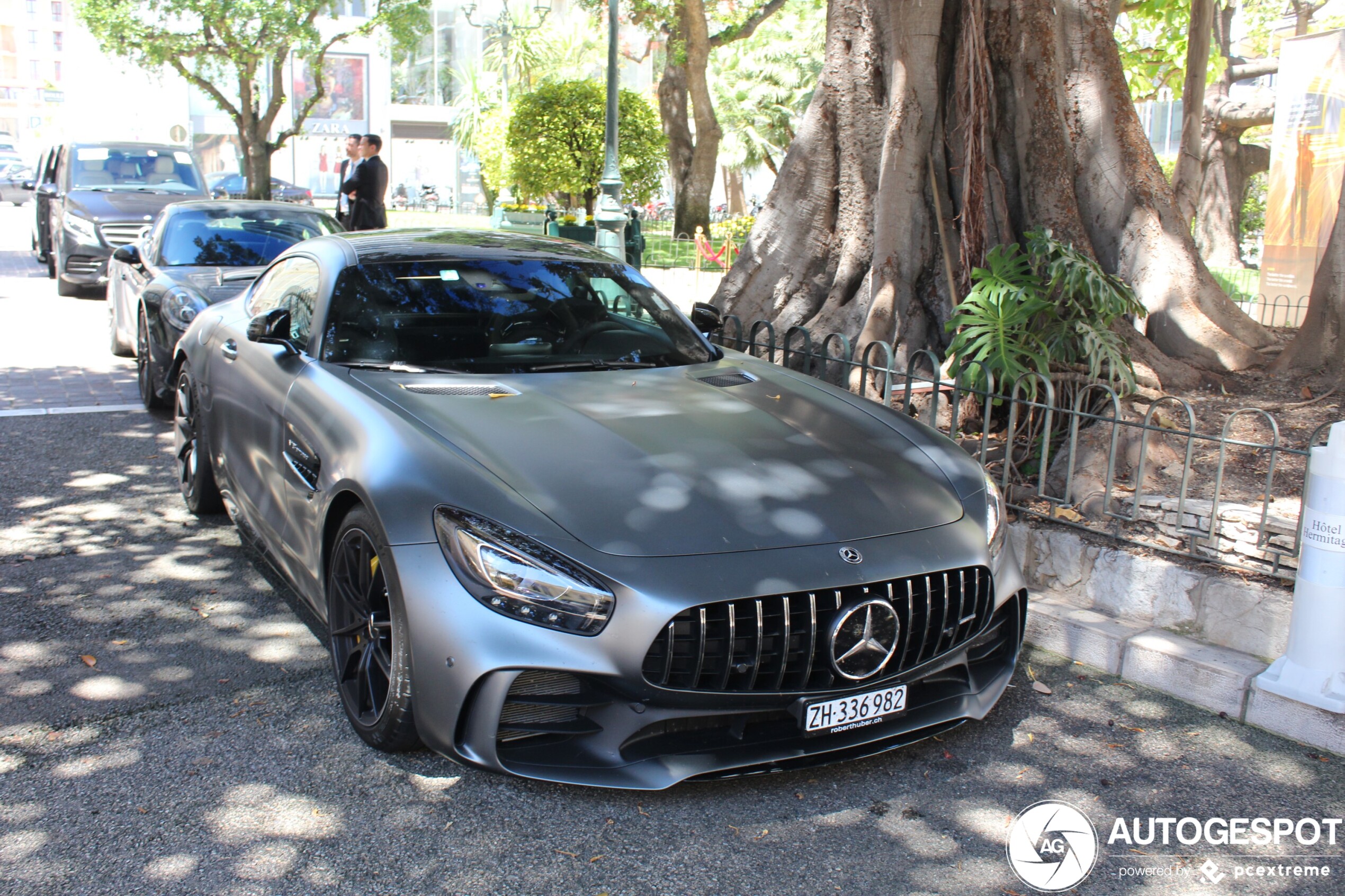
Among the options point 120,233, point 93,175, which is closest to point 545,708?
point 120,233

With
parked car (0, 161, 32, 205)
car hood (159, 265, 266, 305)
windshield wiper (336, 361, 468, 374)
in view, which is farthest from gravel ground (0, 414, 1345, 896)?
parked car (0, 161, 32, 205)

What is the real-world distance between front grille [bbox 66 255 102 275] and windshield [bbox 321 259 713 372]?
11620mm

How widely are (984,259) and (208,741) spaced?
197 inches

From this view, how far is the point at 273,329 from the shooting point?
4.43 m

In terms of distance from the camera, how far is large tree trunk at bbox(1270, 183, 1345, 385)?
6523mm

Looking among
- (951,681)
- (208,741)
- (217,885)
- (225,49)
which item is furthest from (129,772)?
(225,49)

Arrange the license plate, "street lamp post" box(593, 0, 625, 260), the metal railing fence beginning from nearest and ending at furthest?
1. the license plate
2. the metal railing fence
3. "street lamp post" box(593, 0, 625, 260)

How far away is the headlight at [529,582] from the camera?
9.89ft

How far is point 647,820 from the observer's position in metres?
3.19

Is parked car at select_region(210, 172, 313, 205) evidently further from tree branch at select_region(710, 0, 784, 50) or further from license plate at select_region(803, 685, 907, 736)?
license plate at select_region(803, 685, 907, 736)

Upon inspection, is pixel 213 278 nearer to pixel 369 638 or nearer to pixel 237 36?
pixel 369 638

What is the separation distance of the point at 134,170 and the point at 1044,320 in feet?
45.5

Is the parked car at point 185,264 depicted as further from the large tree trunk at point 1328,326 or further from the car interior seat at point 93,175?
the large tree trunk at point 1328,326

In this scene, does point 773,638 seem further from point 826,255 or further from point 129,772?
point 826,255
